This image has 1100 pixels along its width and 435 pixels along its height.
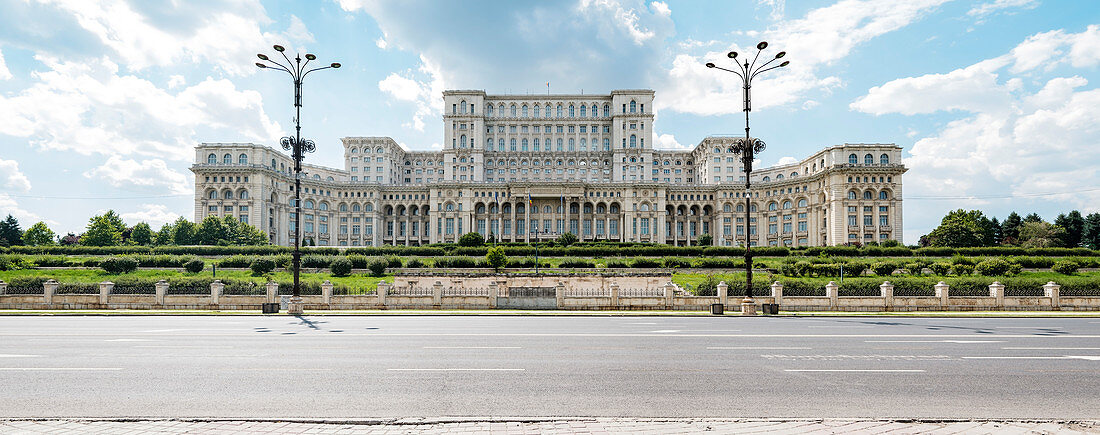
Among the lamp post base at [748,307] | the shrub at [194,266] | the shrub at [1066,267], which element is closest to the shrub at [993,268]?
the shrub at [1066,267]

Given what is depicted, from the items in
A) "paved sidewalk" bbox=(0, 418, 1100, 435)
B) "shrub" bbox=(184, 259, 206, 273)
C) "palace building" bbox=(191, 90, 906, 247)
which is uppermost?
"palace building" bbox=(191, 90, 906, 247)

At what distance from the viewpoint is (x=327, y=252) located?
6084 centimetres

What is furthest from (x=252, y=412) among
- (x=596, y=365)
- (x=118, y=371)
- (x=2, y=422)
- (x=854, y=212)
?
(x=854, y=212)

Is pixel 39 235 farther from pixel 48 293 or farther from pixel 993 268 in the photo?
pixel 993 268

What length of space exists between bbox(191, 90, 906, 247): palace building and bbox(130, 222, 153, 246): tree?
10483 mm

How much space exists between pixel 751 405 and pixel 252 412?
23.8 ft

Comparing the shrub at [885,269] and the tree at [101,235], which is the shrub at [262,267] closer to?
the tree at [101,235]

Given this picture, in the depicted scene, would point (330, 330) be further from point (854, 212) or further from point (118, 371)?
point (854, 212)

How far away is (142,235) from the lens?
79312mm

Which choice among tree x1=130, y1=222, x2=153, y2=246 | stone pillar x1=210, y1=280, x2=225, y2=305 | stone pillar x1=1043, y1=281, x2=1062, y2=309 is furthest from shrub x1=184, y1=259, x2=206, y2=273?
stone pillar x1=1043, y1=281, x2=1062, y2=309

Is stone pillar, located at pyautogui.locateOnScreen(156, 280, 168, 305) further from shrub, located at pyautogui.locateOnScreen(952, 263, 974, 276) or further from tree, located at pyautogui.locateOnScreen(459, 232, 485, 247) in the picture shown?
shrub, located at pyautogui.locateOnScreen(952, 263, 974, 276)

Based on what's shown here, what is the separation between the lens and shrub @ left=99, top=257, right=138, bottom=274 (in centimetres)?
4684

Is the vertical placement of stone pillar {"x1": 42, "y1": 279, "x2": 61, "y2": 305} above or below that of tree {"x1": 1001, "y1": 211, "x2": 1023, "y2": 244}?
below

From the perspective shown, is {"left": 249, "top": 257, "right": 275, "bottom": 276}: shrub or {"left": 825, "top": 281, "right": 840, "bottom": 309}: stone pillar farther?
{"left": 249, "top": 257, "right": 275, "bottom": 276}: shrub
